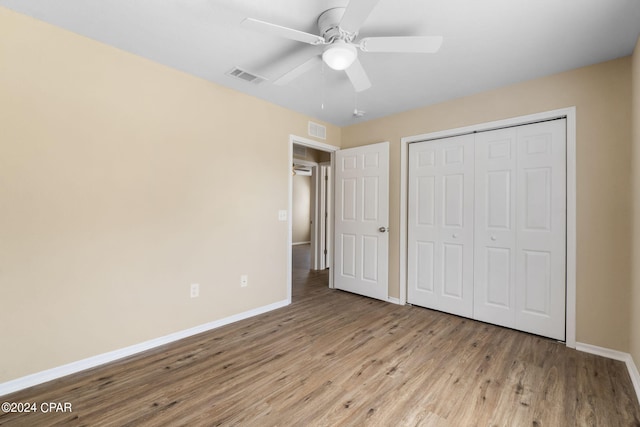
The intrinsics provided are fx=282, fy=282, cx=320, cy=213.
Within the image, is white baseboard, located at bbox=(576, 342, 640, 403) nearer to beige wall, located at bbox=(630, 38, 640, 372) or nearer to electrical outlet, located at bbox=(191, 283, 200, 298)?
beige wall, located at bbox=(630, 38, 640, 372)

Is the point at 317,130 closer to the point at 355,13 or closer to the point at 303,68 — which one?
the point at 303,68

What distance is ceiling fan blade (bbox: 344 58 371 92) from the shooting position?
201 cm

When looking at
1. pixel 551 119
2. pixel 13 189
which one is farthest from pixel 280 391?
pixel 551 119

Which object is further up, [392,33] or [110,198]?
[392,33]

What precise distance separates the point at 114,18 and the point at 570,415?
382cm

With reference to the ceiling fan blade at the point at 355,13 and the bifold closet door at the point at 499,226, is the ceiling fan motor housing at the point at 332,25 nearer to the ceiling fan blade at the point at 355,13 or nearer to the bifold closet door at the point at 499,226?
Result: the ceiling fan blade at the point at 355,13

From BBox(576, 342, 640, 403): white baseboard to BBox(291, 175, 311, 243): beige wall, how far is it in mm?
7598

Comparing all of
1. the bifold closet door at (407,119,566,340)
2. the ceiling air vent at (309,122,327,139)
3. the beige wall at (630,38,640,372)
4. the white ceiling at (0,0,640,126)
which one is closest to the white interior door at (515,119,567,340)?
the bifold closet door at (407,119,566,340)

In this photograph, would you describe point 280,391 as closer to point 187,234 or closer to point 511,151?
point 187,234

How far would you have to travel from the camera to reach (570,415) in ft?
5.45

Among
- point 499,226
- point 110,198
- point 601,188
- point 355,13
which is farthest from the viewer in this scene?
point 499,226

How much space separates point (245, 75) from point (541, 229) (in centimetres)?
317

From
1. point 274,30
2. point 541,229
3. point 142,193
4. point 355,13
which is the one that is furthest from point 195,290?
point 541,229

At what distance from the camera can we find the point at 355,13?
1.47 meters
